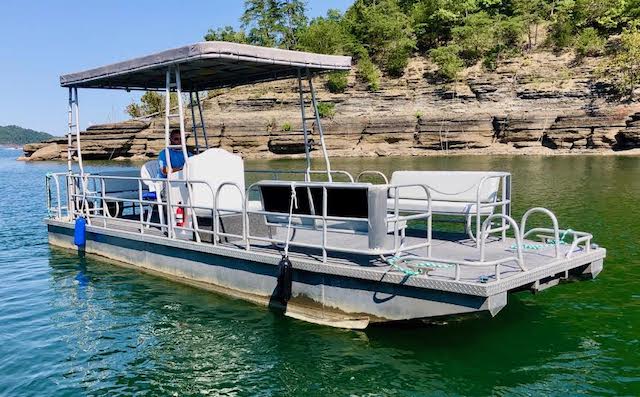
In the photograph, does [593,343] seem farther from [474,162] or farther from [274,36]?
[274,36]

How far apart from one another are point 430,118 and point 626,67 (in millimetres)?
16340

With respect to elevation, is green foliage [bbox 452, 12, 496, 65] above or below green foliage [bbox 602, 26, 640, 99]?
above

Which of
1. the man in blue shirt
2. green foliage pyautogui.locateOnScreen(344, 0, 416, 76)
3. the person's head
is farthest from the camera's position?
green foliage pyautogui.locateOnScreen(344, 0, 416, 76)

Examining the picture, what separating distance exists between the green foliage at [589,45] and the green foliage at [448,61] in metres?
10.8

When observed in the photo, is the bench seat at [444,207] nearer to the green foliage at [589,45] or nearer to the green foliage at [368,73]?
the green foliage at [368,73]

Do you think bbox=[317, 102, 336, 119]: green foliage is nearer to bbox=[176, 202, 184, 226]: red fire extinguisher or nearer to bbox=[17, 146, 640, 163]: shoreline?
bbox=[17, 146, 640, 163]: shoreline

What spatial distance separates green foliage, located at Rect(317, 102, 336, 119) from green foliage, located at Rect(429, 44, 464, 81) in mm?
11237

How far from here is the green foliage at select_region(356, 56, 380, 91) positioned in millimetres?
57125

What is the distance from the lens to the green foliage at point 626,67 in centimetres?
4606

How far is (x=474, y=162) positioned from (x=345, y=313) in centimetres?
3407

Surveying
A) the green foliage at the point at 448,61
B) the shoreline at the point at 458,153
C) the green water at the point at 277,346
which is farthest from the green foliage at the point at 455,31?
the green water at the point at 277,346

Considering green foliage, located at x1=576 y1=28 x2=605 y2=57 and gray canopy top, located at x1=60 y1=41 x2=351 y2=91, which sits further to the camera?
green foliage, located at x1=576 y1=28 x2=605 y2=57

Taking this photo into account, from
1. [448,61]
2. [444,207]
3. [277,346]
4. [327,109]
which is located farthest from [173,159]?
[448,61]

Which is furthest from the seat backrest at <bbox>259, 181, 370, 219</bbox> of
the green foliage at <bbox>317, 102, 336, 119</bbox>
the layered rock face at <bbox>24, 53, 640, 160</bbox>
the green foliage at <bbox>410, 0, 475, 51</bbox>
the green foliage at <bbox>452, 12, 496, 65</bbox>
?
the green foliage at <bbox>410, 0, 475, 51</bbox>
